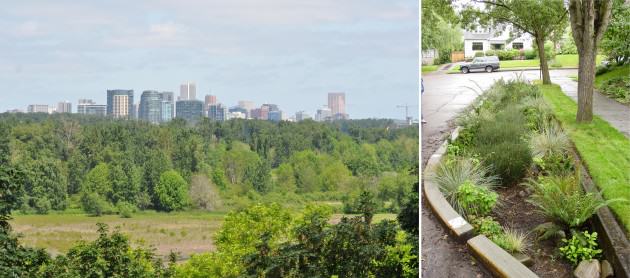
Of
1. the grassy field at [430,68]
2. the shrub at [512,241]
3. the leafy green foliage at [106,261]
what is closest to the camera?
the shrub at [512,241]

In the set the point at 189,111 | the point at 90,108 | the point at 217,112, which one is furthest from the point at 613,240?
the point at 90,108

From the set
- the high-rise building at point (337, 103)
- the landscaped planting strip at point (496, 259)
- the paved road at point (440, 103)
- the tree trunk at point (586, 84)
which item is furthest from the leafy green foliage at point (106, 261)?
the tree trunk at point (586, 84)

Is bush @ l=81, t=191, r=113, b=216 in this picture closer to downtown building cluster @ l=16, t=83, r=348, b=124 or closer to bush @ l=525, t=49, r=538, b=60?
downtown building cluster @ l=16, t=83, r=348, b=124

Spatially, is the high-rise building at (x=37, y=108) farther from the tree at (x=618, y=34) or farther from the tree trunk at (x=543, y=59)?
the tree at (x=618, y=34)

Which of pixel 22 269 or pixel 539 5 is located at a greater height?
pixel 539 5

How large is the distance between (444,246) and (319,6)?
A: 3756 millimetres

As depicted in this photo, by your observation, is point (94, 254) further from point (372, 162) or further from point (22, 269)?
point (372, 162)

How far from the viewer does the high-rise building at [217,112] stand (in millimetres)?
5750

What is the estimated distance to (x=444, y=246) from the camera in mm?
2652

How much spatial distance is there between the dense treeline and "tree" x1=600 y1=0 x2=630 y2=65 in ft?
9.98

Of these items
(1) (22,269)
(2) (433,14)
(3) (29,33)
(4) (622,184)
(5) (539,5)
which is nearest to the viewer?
(4) (622,184)

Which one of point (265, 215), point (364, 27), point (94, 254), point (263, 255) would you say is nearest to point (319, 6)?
point (364, 27)

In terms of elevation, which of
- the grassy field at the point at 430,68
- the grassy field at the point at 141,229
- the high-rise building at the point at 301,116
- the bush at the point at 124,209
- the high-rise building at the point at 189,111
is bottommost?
the grassy field at the point at 141,229

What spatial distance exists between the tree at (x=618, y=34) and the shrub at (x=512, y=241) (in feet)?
2.71
